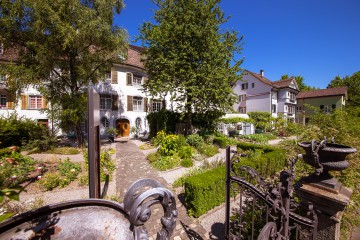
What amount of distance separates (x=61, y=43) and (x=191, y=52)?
9.35 metres

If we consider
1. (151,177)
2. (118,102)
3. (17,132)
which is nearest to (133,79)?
(118,102)

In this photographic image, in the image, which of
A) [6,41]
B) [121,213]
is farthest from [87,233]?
[6,41]

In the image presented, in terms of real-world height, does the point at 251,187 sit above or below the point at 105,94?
below

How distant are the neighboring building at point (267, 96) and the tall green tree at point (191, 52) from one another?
17.8 m

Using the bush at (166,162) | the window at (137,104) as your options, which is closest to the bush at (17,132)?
the window at (137,104)

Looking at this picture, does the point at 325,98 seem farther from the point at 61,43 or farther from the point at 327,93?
the point at 61,43

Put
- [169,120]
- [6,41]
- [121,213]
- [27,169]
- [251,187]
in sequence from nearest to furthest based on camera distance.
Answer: [121,213]
[251,187]
[27,169]
[6,41]
[169,120]

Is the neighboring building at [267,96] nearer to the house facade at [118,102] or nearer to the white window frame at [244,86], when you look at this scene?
the white window frame at [244,86]

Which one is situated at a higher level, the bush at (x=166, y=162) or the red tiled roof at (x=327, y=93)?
the red tiled roof at (x=327, y=93)

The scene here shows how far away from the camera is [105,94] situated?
61.4 ft

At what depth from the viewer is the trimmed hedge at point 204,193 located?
4.64 metres

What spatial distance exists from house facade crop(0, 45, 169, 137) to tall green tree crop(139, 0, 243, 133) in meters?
5.72

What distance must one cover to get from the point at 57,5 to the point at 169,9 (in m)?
7.75

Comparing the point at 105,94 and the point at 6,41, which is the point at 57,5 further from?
the point at 105,94
